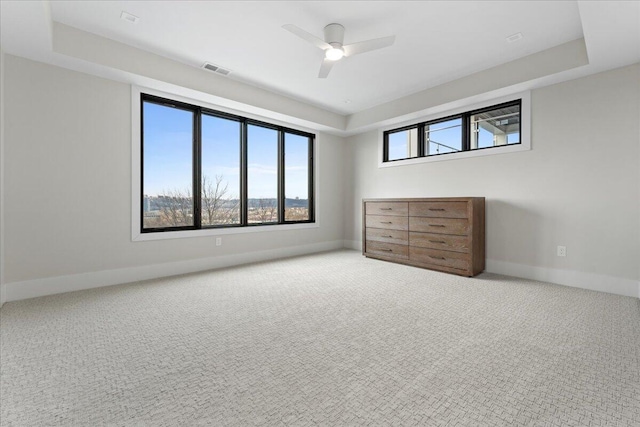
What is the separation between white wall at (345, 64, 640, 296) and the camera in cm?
292

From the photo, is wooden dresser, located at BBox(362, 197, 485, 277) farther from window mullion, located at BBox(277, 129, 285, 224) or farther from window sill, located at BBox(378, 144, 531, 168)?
window mullion, located at BBox(277, 129, 285, 224)

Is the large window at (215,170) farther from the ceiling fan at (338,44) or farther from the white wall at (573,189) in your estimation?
the white wall at (573,189)

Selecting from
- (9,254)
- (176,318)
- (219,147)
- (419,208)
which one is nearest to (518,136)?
(419,208)

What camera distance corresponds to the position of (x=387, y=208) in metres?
4.54

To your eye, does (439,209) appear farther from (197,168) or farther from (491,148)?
(197,168)

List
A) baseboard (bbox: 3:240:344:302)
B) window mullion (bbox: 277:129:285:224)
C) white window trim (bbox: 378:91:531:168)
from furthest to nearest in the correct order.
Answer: window mullion (bbox: 277:129:285:224) → white window trim (bbox: 378:91:531:168) → baseboard (bbox: 3:240:344:302)

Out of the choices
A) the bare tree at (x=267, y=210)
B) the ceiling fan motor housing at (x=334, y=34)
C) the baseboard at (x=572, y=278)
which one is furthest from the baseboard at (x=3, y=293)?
the baseboard at (x=572, y=278)

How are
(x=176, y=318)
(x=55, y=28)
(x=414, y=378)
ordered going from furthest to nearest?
(x=55, y=28), (x=176, y=318), (x=414, y=378)

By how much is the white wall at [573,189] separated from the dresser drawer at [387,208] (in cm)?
89

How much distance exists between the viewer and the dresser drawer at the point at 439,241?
3635mm

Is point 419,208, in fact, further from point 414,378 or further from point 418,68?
point 414,378

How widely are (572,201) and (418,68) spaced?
240cm

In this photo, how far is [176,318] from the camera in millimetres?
2344

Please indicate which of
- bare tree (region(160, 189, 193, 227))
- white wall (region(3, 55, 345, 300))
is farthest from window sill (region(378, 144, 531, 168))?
white wall (region(3, 55, 345, 300))
